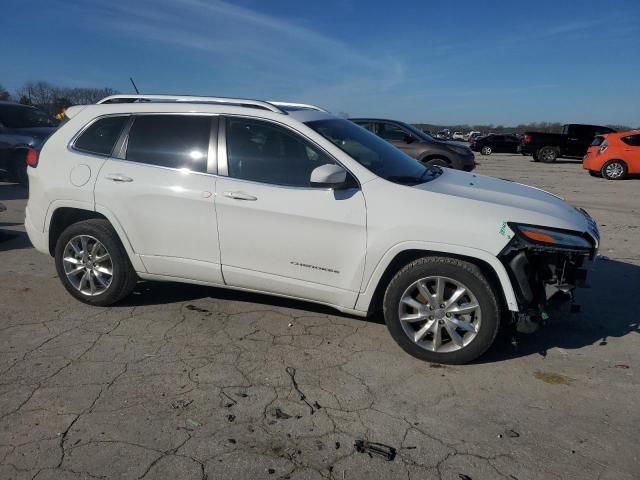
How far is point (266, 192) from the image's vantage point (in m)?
3.89

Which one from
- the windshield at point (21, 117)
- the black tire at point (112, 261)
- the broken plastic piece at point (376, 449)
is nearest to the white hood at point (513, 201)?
the broken plastic piece at point (376, 449)

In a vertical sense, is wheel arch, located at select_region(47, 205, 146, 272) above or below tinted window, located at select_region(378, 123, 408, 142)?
below

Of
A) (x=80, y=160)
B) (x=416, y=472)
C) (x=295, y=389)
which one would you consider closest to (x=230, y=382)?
(x=295, y=389)

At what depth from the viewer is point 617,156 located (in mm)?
16031

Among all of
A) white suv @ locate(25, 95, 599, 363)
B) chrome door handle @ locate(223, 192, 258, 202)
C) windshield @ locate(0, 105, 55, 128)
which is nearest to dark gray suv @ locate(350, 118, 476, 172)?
windshield @ locate(0, 105, 55, 128)

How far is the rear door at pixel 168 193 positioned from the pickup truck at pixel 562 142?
2414 centimetres

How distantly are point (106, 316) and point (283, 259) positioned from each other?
171 centimetres

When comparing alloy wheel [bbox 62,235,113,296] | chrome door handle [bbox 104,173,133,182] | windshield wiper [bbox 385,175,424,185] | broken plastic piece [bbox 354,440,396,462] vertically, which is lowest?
broken plastic piece [bbox 354,440,396,462]

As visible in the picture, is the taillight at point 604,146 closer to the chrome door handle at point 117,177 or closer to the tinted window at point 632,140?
the tinted window at point 632,140

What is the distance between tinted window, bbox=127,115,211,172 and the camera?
13.6 feet

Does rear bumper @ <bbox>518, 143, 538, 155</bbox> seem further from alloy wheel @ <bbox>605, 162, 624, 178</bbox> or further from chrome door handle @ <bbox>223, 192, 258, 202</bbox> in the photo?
chrome door handle @ <bbox>223, 192, 258, 202</bbox>

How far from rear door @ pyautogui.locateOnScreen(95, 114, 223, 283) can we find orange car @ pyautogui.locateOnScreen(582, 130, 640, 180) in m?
15.7

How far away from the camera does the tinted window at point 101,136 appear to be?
4.47 m

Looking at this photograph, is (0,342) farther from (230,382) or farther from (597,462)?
(597,462)
